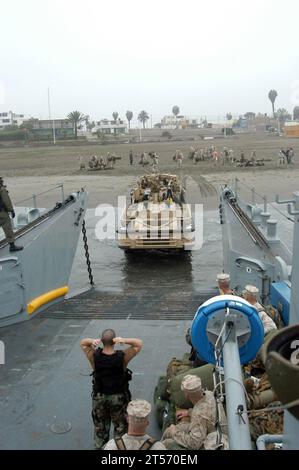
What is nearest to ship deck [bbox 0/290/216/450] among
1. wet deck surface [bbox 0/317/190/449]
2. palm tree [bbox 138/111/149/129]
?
wet deck surface [bbox 0/317/190/449]

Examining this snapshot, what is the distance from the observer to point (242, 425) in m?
2.00

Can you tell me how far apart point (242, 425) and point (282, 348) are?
530 millimetres

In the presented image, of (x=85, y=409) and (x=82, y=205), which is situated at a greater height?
(x=82, y=205)

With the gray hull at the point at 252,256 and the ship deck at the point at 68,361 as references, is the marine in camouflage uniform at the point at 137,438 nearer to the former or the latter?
the ship deck at the point at 68,361

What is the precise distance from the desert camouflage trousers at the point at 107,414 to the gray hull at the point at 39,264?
3.21m

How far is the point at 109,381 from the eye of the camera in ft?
12.4

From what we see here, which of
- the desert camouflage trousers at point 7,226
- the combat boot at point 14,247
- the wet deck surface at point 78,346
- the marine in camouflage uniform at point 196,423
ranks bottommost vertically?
the wet deck surface at point 78,346

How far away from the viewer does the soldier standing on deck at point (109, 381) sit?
3.76 meters

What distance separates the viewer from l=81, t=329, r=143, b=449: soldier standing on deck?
3.76 meters

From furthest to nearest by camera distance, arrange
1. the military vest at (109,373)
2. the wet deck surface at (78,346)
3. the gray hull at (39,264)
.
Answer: the gray hull at (39,264) → the wet deck surface at (78,346) → the military vest at (109,373)

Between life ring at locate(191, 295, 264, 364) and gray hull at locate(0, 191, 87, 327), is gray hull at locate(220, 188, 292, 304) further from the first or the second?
life ring at locate(191, 295, 264, 364)

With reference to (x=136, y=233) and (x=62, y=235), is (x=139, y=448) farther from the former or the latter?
(x=136, y=233)

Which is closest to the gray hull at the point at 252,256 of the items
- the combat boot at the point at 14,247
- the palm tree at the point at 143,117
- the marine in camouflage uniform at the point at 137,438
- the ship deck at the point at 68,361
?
the ship deck at the point at 68,361
